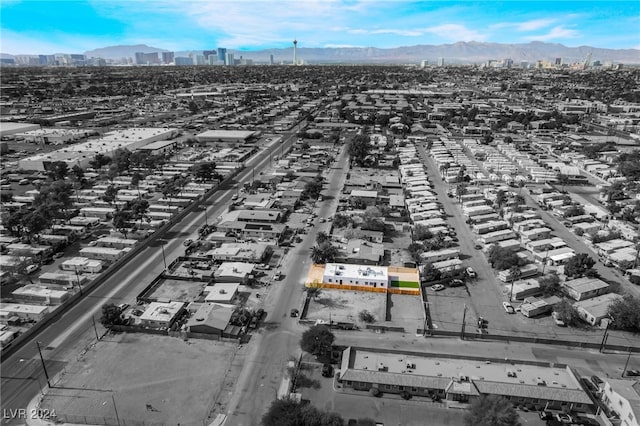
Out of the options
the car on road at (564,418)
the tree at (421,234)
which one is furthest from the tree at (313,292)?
the car on road at (564,418)

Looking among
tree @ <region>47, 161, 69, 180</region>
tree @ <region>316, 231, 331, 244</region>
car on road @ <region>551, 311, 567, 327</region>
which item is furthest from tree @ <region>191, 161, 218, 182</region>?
car on road @ <region>551, 311, 567, 327</region>

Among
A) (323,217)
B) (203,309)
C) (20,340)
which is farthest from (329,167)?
(20,340)

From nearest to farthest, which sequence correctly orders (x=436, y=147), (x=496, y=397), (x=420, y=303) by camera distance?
1. (x=496, y=397)
2. (x=420, y=303)
3. (x=436, y=147)

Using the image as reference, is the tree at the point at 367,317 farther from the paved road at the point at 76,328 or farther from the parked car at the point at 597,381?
the paved road at the point at 76,328

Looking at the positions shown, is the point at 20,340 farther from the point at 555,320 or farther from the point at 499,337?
the point at 555,320

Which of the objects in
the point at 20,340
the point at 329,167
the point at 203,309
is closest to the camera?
the point at 20,340

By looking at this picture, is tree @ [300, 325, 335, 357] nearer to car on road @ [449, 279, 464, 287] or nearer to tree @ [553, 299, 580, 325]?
car on road @ [449, 279, 464, 287]
